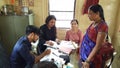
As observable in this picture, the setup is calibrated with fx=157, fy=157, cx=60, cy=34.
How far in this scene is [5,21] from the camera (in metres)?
3.21

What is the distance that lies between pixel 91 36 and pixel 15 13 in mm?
2100

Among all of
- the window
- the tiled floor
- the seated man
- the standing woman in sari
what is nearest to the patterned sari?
the standing woman in sari

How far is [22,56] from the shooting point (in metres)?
1.84

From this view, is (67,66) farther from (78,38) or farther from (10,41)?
(10,41)

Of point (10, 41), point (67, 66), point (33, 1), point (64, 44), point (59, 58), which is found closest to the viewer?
point (67, 66)

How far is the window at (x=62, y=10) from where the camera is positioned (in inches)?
146

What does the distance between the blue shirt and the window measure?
78.1 inches

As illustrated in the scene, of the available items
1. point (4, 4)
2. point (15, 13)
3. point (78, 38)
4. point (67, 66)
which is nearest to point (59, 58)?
point (67, 66)

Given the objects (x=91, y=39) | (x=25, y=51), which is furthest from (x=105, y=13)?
(x=25, y=51)

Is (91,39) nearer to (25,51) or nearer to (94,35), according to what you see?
(94,35)

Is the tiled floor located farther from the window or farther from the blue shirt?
the window

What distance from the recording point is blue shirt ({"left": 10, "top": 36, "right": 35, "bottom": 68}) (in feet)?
5.90

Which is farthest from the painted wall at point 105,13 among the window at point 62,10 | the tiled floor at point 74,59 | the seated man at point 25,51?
the seated man at point 25,51

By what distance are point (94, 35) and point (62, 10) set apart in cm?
216
